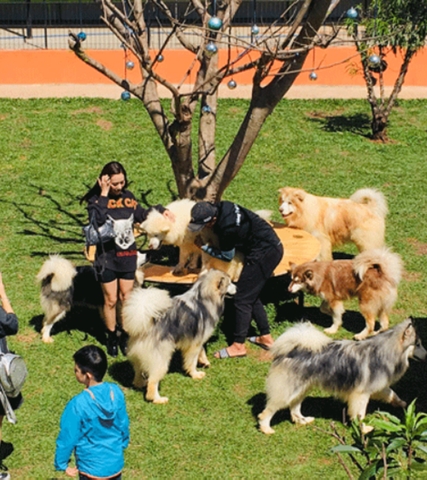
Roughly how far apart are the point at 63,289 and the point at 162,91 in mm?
9305

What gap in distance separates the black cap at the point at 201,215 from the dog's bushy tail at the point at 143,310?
2.67 ft

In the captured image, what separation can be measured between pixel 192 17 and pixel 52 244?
614 inches

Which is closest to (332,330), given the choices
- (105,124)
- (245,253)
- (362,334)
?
(362,334)

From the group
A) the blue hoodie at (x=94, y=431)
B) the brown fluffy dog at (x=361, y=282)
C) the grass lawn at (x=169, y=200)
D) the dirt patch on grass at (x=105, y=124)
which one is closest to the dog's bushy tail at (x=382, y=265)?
the brown fluffy dog at (x=361, y=282)

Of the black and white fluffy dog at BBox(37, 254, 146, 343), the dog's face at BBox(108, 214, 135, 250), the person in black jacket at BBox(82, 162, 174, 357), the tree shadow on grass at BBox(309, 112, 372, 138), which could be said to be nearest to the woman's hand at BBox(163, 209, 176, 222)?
the person in black jacket at BBox(82, 162, 174, 357)

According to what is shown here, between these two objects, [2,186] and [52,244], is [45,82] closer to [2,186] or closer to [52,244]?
[2,186]

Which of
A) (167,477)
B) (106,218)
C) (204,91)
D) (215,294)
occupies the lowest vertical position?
(167,477)

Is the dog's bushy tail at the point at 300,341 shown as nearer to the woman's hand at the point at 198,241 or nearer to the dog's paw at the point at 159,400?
the dog's paw at the point at 159,400

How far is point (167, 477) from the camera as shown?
6.89 meters

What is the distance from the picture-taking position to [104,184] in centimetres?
843

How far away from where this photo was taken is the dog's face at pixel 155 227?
8.71 meters

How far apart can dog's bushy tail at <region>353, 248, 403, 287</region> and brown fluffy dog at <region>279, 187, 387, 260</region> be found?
1.60m

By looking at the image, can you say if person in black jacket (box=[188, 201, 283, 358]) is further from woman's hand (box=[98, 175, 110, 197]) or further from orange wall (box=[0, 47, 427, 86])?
orange wall (box=[0, 47, 427, 86])

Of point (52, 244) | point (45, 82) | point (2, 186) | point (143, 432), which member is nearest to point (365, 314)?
point (143, 432)
